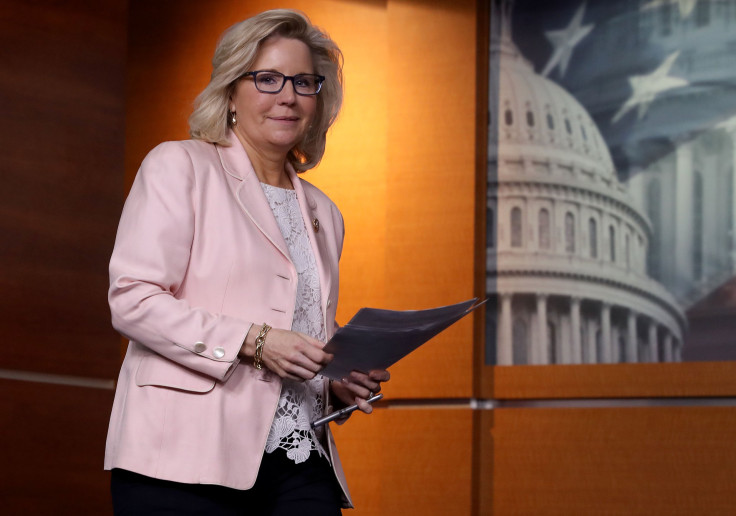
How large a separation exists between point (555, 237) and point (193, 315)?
2.31m

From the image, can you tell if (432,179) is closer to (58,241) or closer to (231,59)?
(58,241)

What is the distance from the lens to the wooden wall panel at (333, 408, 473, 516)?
3.72m

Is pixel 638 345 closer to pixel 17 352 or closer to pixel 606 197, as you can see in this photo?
pixel 606 197

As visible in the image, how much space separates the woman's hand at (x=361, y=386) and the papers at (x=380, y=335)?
0.04 m

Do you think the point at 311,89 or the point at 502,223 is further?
the point at 502,223

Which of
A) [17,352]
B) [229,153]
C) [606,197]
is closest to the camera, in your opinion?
[229,153]

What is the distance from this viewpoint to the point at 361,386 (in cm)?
204

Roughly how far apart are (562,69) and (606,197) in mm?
526

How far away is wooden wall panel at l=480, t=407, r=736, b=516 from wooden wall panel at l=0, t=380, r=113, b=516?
1.37m

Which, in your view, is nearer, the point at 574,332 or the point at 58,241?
the point at 58,241

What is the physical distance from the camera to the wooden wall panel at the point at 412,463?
3.72 metres

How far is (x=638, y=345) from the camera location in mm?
3727

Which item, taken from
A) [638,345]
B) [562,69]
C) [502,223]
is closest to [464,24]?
[562,69]

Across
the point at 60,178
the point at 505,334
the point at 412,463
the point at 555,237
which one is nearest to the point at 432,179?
the point at 555,237
